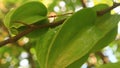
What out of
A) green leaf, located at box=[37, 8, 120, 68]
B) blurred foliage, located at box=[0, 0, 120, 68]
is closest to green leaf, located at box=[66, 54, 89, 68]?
green leaf, located at box=[37, 8, 120, 68]

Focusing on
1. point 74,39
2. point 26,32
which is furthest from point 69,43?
point 26,32

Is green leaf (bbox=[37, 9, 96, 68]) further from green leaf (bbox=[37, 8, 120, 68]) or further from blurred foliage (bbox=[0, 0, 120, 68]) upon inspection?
blurred foliage (bbox=[0, 0, 120, 68])

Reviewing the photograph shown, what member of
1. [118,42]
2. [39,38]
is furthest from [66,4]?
[39,38]

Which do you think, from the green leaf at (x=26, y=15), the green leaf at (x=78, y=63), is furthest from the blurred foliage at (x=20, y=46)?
the green leaf at (x=78, y=63)

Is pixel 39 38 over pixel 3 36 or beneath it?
beneath

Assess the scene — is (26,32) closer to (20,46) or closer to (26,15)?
(26,15)

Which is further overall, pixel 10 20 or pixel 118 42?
pixel 118 42

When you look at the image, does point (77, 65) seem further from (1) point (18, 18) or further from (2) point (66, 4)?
(2) point (66, 4)
